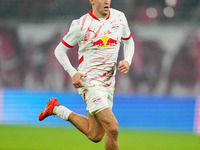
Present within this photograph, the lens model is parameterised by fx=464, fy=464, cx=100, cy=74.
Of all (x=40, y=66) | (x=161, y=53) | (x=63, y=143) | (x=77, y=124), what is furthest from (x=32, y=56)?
(x=77, y=124)

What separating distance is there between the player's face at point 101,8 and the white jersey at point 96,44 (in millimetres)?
49

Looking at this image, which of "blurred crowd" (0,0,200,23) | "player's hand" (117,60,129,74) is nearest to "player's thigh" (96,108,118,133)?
"player's hand" (117,60,129,74)

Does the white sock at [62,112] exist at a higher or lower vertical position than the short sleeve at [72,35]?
lower

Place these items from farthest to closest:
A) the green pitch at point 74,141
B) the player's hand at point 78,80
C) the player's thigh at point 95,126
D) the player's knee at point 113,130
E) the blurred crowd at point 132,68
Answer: the blurred crowd at point 132,68, the green pitch at point 74,141, the player's thigh at point 95,126, the player's hand at point 78,80, the player's knee at point 113,130

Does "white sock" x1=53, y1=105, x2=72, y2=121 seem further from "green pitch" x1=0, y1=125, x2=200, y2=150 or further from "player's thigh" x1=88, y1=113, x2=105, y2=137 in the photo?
"green pitch" x1=0, y1=125, x2=200, y2=150

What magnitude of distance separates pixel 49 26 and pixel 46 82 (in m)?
2.13

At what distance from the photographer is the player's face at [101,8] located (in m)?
5.43

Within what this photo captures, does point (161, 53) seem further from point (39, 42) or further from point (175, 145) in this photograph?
point (175, 145)

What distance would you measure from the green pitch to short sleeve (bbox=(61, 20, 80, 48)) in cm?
267

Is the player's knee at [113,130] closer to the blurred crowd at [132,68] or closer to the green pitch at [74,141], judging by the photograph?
the green pitch at [74,141]

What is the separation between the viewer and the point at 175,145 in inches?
341

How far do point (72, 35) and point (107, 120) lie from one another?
42.1 inches

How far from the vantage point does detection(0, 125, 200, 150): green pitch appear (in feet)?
26.3

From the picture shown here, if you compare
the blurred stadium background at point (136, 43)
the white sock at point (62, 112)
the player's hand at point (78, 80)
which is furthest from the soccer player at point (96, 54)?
the blurred stadium background at point (136, 43)
